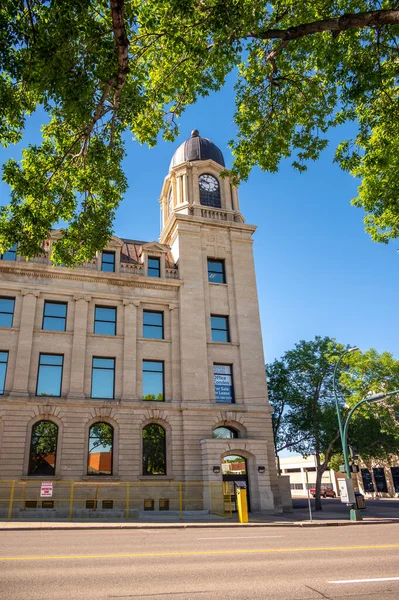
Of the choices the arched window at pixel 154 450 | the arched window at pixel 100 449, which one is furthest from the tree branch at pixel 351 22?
the arched window at pixel 154 450

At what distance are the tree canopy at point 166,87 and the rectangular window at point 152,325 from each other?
14.8 m

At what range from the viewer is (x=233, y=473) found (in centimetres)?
2731

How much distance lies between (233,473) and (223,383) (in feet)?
18.8

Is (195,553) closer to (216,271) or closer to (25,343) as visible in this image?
(25,343)

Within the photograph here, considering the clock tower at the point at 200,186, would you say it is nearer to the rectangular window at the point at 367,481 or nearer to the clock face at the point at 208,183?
the clock face at the point at 208,183

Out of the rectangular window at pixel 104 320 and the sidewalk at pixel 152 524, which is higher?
the rectangular window at pixel 104 320

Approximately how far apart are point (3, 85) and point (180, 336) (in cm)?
2082

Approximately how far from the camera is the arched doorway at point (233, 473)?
27.0 meters

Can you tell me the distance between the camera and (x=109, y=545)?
38.6ft

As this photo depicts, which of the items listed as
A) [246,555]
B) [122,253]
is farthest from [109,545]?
[122,253]

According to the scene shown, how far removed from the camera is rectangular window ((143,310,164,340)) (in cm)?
3008

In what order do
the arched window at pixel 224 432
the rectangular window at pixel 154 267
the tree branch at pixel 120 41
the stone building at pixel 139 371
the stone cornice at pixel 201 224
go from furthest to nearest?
the stone cornice at pixel 201 224 < the rectangular window at pixel 154 267 < the arched window at pixel 224 432 < the stone building at pixel 139 371 < the tree branch at pixel 120 41

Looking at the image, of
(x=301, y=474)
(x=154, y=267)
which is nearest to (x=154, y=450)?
(x=154, y=267)

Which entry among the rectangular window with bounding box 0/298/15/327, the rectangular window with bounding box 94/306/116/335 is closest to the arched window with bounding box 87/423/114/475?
the rectangular window with bounding box 94/306/116/335
